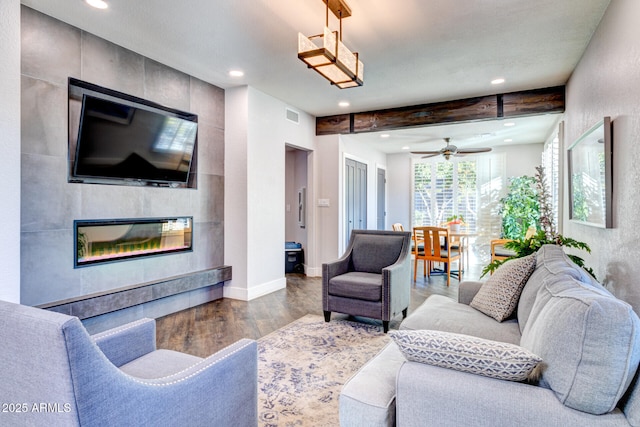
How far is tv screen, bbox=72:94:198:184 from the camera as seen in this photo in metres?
3.01

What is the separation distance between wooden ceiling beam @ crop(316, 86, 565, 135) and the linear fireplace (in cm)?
308

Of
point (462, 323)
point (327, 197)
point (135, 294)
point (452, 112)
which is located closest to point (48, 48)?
point (135, 294)

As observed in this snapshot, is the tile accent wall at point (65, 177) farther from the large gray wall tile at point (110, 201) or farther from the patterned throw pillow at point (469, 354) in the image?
the patterned throw pillow at point (469, 354)

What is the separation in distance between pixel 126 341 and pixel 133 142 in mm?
2417

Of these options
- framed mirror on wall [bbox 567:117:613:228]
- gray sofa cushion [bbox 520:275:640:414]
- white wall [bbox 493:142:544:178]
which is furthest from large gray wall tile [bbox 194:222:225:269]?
white wall [bbox 493:142:544:178]

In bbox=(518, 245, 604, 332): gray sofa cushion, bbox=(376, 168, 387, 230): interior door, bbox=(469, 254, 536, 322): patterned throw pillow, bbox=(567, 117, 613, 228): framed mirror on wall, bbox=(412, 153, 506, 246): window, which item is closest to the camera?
bbox=(518, 245, 604, 332): gray sofa cushion

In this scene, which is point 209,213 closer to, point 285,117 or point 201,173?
point 201,173

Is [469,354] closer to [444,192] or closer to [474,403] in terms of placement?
[474,403]

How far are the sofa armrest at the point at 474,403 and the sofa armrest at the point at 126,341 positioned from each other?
4.03 feet

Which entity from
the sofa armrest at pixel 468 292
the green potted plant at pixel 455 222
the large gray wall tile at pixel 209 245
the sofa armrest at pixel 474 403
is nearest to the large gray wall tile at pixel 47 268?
the large gray wall tile at pixel 209 245

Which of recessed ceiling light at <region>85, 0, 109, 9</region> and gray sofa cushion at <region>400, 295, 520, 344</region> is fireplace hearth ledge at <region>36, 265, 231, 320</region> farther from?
gray sofa cushion at <region>400, 295, 520, 344</region>

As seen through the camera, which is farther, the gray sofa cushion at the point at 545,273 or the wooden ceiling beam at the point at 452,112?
the wooden ceiling beam at the point at 452,112

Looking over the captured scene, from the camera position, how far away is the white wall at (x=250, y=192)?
4473mm

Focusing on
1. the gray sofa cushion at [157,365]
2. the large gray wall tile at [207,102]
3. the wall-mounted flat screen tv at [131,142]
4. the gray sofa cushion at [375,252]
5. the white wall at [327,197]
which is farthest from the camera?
the white wall at [327,197]
